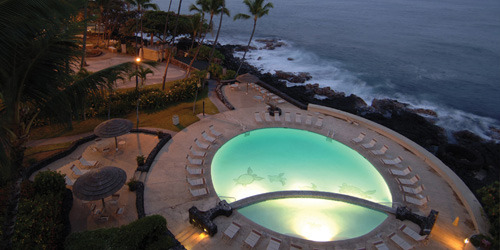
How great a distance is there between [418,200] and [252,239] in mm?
9488

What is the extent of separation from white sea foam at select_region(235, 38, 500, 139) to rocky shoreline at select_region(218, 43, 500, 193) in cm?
237

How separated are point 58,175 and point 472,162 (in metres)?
27.4

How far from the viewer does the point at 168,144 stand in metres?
18.5

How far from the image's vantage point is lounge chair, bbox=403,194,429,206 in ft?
46.8

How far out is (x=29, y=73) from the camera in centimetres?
704

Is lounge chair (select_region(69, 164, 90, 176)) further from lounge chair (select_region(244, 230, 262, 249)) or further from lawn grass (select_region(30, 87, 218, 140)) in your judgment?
lounge chair (select_region(244, 230, 262, 249))

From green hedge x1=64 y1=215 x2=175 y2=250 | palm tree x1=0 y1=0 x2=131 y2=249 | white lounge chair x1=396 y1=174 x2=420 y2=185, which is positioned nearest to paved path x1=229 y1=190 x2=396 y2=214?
white lounge chair x1=396 y1=174 x2=420 y2=185

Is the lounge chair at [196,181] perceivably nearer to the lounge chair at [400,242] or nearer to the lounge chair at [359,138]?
the lounge chair at [400,242]

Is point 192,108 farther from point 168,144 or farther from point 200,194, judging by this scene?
point 200,194

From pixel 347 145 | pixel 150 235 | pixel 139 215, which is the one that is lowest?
pixel 139 215

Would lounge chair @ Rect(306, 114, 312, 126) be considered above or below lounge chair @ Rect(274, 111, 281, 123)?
above

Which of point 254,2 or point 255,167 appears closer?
point 255,167

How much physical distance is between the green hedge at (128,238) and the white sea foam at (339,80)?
32037mm

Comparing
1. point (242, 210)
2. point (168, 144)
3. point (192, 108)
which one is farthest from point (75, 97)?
point (192, 108)
